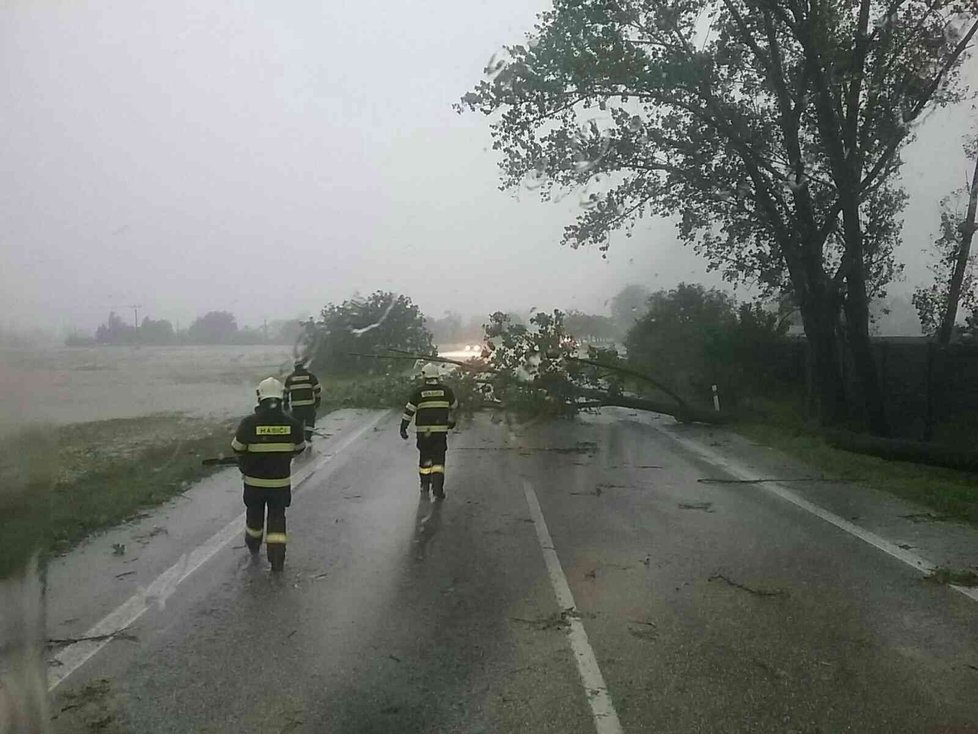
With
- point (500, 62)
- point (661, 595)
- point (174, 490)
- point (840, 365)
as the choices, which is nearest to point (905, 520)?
point (661, 595)

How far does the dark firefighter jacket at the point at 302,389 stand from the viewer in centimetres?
1447

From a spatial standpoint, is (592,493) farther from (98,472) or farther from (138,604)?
(98,472)

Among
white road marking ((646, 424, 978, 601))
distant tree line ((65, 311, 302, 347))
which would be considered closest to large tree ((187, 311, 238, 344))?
distant tree line ((65, 311, 302, 347))

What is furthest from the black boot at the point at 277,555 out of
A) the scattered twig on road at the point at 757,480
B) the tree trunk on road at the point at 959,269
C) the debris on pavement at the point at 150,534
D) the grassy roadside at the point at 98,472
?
the tree trunk on road at the point at 959,269

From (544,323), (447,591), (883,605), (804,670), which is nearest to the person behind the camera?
(804,670)

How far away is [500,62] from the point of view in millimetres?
19141

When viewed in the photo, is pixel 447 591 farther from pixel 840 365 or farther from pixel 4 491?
pixel 840 365

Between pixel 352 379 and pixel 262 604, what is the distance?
16.5m

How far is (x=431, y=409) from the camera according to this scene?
427 inches

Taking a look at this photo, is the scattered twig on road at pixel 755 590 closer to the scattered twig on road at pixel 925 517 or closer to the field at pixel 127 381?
the scattered twig on road at pixel 925 517

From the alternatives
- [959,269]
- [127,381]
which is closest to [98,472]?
[127,381]

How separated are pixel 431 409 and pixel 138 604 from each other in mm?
4670

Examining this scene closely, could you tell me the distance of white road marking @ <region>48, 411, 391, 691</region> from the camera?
543 cm

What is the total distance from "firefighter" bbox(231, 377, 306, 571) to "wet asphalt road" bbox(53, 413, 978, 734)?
343 mm
